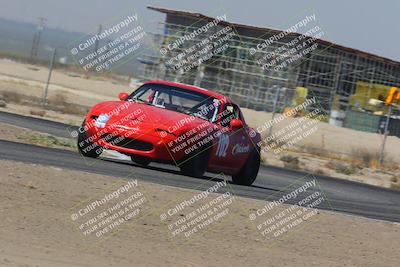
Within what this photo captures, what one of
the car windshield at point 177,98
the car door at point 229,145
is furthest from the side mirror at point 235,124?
the car windshield at point 177,98

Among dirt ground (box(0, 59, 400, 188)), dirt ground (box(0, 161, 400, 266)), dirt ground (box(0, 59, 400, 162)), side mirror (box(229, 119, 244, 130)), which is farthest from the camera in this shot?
dirt ground (box(0, 59, 400, 162))

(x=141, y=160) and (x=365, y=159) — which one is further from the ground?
(x=141, y=160)

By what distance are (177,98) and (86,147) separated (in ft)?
5.91

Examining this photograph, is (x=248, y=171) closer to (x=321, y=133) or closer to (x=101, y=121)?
(x=101, y=121)

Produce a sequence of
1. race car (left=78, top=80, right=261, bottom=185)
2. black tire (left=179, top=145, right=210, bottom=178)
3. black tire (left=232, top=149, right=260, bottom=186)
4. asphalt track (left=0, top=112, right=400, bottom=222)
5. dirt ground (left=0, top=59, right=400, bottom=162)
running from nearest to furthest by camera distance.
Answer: asphalt track (left=0, top=112, right=400, bottom=222)
race car (left=78, top=80, right=261, bottom=185)
black tire (left=179, top=145, right=210, bottom=178)
black tire (left=232, top=149, right=260, bottom=186)
dirt ground (left=0, top=59, right=400, bottom=162)

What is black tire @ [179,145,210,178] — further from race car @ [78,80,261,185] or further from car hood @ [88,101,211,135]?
car hood @ [88,101,211,135]

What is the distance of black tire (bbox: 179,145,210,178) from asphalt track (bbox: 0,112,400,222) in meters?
0.11

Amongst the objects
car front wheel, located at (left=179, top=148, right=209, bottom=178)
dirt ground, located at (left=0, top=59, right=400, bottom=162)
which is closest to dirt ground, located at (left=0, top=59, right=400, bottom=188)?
dirt ground, located at (left=0, top=59, right=400, bottom=162)

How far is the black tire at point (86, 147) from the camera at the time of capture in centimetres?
1417

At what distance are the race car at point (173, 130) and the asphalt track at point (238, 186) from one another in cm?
27

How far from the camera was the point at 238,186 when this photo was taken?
50.7ft

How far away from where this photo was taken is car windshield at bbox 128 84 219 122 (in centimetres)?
1477

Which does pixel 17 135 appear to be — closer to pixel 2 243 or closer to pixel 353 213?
pixel 353 213

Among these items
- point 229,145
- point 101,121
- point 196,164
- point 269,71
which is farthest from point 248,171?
point 269,71
